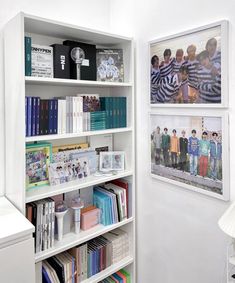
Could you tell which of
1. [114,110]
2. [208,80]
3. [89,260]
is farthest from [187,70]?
[89,260]

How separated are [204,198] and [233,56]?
834mm

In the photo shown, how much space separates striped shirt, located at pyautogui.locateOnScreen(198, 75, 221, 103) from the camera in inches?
58.2

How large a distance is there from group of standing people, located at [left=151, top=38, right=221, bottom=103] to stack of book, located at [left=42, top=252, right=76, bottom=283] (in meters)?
1.25

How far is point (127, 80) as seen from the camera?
2064 mm

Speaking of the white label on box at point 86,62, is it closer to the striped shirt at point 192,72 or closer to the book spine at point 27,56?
the book spine at point 27,56

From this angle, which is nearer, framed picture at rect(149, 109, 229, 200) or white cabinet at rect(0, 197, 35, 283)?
white cabinet at rect(0, 197, 35, 283)

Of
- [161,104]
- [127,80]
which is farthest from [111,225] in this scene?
[127,80]

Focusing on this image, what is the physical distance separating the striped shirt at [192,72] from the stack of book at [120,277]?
1.57m

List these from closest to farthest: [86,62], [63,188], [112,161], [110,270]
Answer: [63,188] < [86,62] < [110,270] < [112,161]

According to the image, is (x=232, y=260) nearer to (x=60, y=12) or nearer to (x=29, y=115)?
(x=29, y=115)

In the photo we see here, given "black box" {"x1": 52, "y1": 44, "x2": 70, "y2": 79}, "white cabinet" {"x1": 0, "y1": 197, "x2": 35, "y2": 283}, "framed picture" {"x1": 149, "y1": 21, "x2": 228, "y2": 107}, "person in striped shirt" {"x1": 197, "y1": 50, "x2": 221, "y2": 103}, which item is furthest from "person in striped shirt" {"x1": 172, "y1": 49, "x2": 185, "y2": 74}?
"white cabinet" {"x1": 0, "y1": 197, "x2": 35, "y2": 283}

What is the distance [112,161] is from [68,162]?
0.37 m

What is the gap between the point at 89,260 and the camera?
6.24 ft

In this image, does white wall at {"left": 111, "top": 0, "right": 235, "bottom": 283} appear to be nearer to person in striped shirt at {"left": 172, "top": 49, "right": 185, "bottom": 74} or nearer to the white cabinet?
person in striped shirt at {"left": 172, "top": 49, "right": 185, "bottom": 74}
